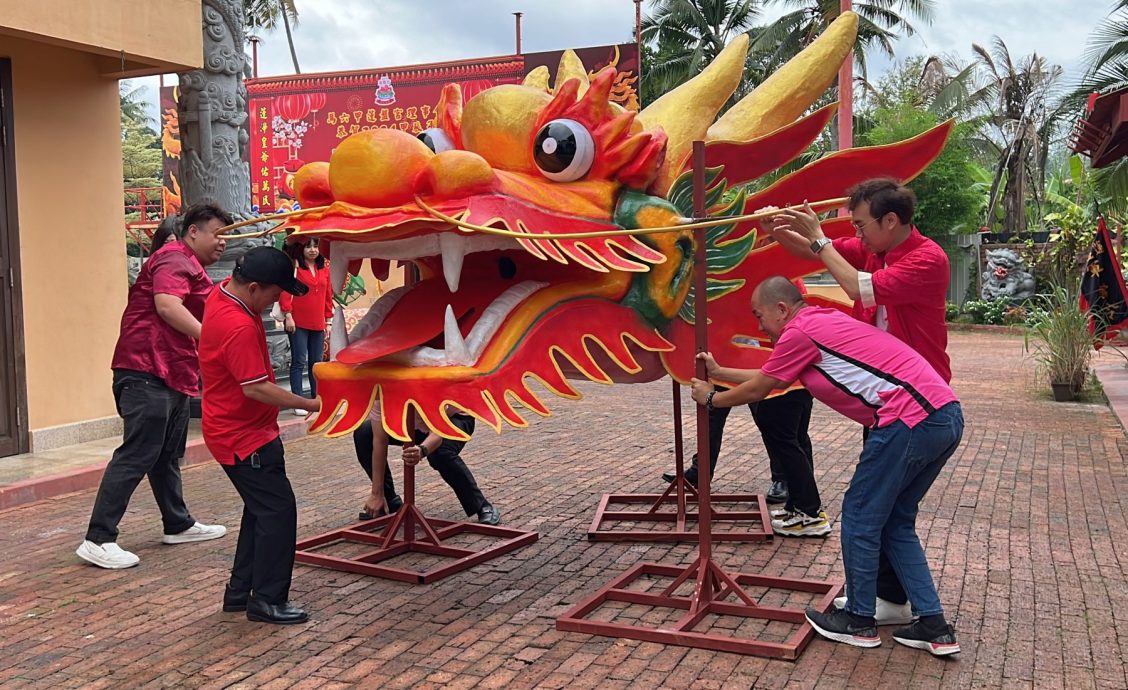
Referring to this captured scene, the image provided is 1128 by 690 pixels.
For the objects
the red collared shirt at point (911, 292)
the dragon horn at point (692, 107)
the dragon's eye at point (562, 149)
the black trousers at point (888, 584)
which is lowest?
the black trousers at point (888, 584)

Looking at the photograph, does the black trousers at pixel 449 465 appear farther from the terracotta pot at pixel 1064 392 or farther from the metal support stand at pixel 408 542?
the terracotta pot at pixel 1064 392

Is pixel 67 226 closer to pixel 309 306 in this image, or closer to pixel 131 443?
pixel 309 306

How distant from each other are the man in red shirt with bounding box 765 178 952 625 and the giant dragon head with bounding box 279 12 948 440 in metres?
0.53

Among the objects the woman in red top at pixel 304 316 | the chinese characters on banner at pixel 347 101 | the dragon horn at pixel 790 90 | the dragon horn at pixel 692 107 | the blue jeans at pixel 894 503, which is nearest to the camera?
the blue jeans at pixel 894 503

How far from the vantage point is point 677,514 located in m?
5.75

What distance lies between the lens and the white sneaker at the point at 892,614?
4.13 m

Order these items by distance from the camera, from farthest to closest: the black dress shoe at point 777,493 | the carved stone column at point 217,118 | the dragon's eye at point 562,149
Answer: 1. the carved stone column at point 217,118
2. the black dress shoe at point 777,493
3. the dragon's eye at point 562,149

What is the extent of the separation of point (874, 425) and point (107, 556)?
3.61 m

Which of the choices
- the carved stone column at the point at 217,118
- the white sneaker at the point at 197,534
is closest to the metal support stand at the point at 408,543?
the white sneaker at the point at 197,534

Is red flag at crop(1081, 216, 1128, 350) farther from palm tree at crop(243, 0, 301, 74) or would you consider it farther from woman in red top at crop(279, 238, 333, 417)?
palm tree at crop(243, 0, 301, 74)

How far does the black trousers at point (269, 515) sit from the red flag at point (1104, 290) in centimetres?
1010

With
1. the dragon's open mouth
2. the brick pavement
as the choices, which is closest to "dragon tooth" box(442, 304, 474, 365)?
the dragon's open mouth

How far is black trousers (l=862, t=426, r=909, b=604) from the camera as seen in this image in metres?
4.11

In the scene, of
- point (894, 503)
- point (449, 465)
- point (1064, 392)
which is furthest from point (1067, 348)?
point (894, 503)
